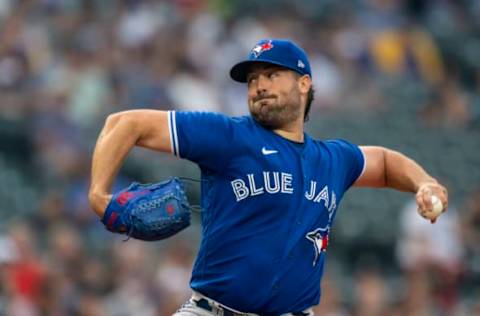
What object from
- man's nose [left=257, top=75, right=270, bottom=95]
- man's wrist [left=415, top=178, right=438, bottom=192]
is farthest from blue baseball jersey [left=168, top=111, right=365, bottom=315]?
man's wrist [left=415, top=178, right=438, bottom=192]

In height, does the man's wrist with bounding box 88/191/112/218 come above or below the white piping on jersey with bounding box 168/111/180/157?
below

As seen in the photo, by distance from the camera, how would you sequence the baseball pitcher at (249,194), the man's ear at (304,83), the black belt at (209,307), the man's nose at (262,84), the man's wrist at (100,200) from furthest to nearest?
the man's ear at (304,83)
the man's nose at (262,84)
the black belt at (209,307)
the baseball pitcher at (249,194)
the man's wrist at (100,200)

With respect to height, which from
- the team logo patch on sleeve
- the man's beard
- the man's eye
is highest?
the man's eye

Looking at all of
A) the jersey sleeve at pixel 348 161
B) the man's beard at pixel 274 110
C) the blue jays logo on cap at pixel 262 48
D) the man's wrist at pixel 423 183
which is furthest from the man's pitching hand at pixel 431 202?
the blue jays logo on cap at pixel 262 48

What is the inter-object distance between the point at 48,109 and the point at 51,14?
5.48 ft

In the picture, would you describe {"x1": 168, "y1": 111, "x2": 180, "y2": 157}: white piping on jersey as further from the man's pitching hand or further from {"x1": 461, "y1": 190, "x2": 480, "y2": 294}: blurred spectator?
{"x1": 461, "y1": 190, "x2": 480, "y2": 294}: blurred spectator

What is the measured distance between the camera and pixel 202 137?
5316mm

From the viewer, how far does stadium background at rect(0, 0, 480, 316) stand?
961cm

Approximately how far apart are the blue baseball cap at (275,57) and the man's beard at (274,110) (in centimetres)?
13

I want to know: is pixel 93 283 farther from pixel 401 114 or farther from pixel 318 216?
pixel 401 114

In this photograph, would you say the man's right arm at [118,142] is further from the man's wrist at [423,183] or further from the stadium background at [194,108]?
the stadium background at [194,108]

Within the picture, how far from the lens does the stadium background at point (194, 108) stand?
9609 mm

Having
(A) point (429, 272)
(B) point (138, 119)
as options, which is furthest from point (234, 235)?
(A) point (429, 272)

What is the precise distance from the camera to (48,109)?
437 inches
